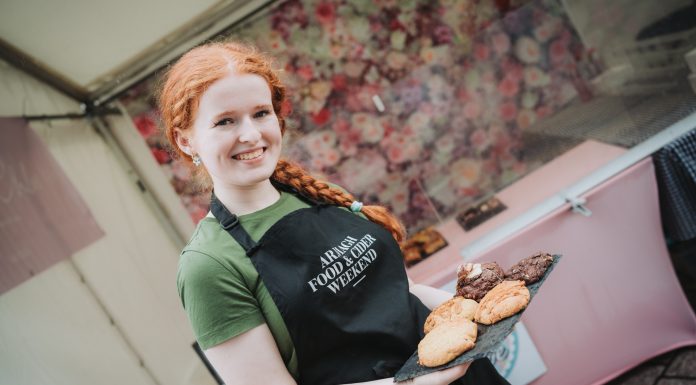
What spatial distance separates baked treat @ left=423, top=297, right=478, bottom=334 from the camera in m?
1.28

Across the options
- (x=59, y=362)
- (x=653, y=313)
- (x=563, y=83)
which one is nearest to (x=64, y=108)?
(x=59, y=362)

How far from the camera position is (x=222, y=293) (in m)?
1.02

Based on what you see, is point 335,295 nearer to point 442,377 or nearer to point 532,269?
point 442,377

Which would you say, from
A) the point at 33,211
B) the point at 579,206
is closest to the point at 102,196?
the point at 33,211

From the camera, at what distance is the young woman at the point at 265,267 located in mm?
1030

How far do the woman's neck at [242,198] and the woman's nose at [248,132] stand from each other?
190 millimetres

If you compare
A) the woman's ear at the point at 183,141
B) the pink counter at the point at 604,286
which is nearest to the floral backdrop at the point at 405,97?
the pink counter at the point at 604,286

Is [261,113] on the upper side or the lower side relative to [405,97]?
upper

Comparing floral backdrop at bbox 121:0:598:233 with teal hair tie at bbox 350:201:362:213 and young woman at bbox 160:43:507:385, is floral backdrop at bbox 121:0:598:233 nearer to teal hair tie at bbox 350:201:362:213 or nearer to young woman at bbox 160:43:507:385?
teal hair tie at bbox 350:201:362:213

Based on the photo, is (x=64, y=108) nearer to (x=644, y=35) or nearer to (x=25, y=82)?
(x=25, y=82)

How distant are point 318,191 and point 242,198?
30 centimetres

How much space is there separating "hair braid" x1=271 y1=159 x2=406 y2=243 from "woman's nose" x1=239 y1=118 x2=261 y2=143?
1.14ft

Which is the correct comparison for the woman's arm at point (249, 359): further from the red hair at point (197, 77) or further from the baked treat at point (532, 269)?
the baked treat at point (532, 269)

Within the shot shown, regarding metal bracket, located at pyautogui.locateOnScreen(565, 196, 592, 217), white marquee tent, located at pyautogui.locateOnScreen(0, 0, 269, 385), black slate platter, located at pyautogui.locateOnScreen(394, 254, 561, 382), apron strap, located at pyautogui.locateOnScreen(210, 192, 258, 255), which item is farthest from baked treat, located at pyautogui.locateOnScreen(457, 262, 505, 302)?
white marquee tent, located at pyautogui.locateOnScreen(0, 0, 269, 385)
